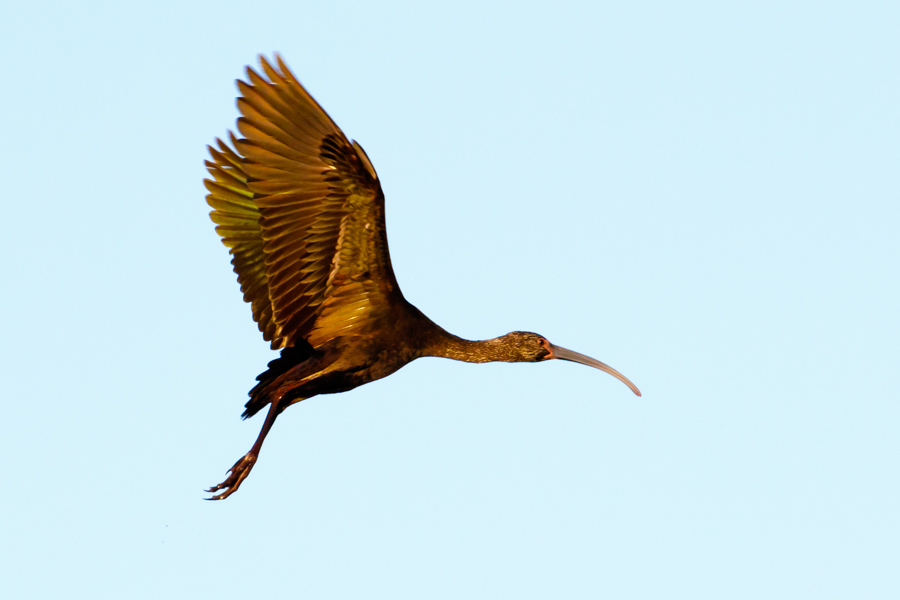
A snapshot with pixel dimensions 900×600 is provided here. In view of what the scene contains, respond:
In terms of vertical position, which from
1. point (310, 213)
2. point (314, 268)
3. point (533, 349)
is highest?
point (310, 213)

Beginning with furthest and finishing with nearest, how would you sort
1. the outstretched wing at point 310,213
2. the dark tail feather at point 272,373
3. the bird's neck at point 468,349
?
1. the bird's neck at point 468,349
2. the dark tail feather at point 272,373
3. the outstretched wing at point 310,213

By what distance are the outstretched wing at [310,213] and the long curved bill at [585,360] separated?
9.48 feet

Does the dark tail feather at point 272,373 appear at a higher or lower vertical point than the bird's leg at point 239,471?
higher

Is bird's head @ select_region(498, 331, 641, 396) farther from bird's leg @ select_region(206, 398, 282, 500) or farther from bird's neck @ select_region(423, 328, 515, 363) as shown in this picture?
bird's leg @ select_region(206, 398, 282, 500)

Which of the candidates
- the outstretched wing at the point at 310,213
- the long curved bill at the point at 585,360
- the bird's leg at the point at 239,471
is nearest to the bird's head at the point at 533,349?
the long curved bill at the point at 585,360

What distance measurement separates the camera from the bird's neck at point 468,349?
1360cm

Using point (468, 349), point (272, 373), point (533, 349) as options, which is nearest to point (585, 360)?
point (533, 349)

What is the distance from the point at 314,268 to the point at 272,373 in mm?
1455

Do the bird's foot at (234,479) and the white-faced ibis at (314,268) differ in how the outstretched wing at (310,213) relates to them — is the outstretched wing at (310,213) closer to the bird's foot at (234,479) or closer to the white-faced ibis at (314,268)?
the white-faced ibis at (314,268)

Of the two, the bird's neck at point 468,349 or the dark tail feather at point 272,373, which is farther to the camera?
the bird's neck at point 468,349

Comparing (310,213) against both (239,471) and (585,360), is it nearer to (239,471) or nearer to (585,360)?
(239,471)

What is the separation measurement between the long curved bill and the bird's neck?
1.96 feet

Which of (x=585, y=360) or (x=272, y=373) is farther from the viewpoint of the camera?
(x=585, y=360)

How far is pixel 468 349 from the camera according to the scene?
14.0 metres
